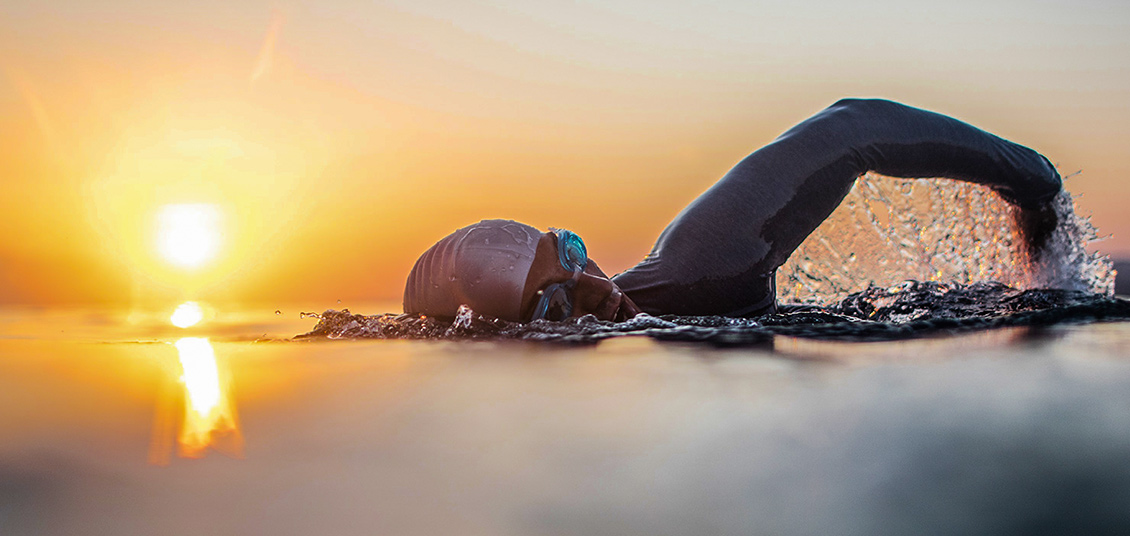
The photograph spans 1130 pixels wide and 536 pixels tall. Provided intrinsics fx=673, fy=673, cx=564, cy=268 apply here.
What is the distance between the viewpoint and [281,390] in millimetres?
1195

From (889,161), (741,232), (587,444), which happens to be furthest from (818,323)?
(587,444)

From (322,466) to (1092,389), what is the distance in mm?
1162

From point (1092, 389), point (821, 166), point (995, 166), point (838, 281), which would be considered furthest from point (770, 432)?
point (995, 166)

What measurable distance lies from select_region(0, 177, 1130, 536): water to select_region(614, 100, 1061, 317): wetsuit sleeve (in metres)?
1.78

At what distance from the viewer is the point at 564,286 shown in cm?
263

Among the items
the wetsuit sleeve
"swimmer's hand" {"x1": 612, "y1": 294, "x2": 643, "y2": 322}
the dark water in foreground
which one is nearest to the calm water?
the dark water in foreground

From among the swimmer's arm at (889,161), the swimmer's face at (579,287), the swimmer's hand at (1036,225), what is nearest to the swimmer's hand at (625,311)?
the swimmer's face at (579,287)

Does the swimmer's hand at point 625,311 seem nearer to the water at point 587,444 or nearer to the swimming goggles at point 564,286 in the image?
the swimming goggles at point 564,286

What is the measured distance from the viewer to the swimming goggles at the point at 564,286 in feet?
8.40

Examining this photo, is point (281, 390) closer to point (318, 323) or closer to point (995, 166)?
point (318, 323)

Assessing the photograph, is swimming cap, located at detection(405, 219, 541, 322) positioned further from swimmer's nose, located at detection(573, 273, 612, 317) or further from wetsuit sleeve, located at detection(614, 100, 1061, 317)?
wetsuit sleeve, located at detection(614, 100, 1061, 317)

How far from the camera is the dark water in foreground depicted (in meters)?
2.00

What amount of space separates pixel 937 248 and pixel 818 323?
187cm

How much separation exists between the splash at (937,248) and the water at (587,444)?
2.47 metres
